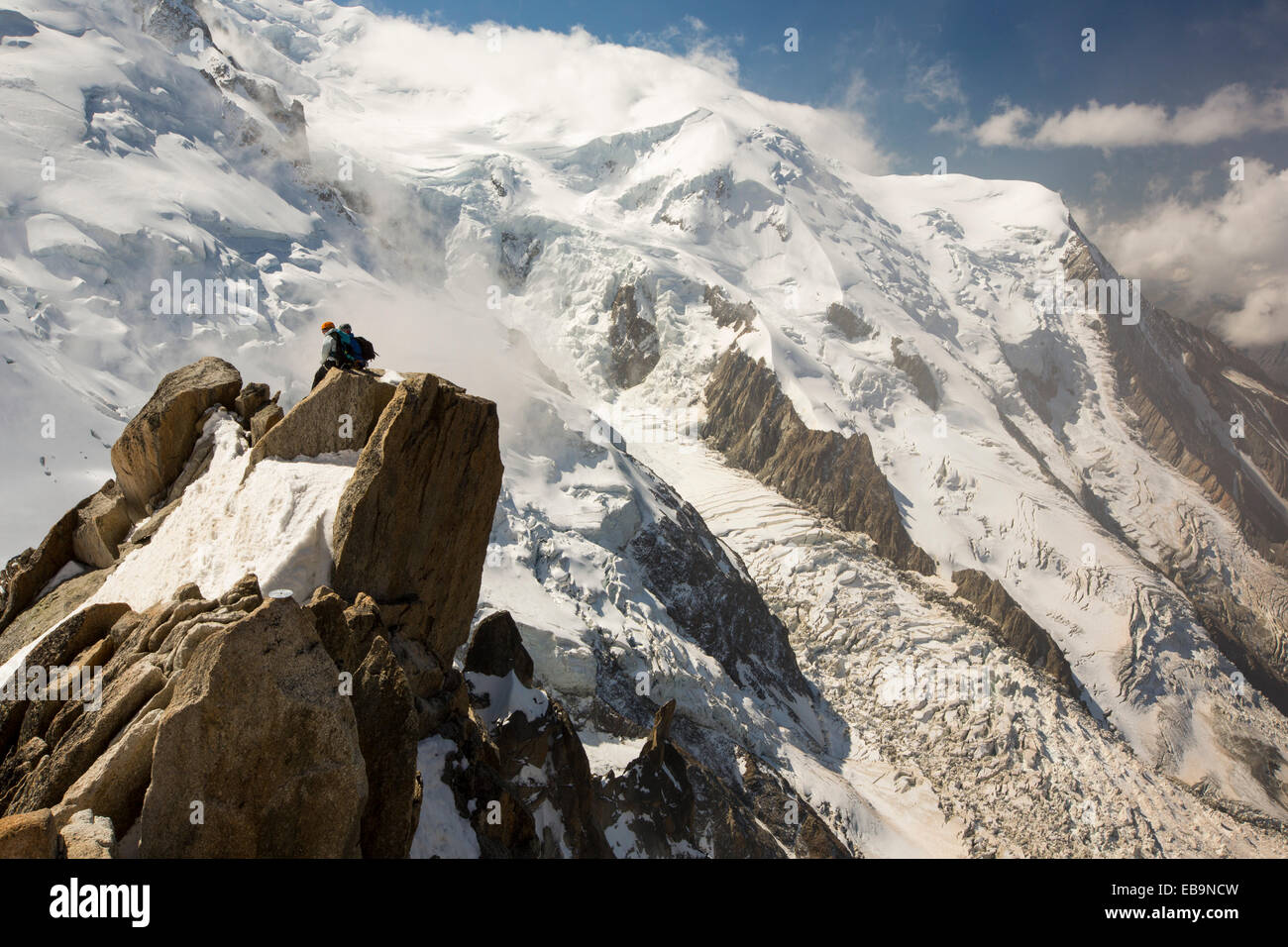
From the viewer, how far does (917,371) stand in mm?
166375

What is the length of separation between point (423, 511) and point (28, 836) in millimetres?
9920

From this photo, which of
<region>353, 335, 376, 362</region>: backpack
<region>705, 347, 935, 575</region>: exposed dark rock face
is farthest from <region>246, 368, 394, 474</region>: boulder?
<region>705, 347, 935, 575</region>: exposed dark rock face

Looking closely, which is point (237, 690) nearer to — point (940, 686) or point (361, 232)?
point (940, 686)

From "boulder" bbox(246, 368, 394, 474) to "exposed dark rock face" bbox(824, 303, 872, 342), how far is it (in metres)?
169

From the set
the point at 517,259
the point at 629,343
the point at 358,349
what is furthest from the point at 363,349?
the point at 517,259

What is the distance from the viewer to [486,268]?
588 feet

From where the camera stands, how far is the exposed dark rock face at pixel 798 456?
132m

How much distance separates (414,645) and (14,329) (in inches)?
3153

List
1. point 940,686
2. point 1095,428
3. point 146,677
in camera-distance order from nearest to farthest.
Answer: point 146,677, point 940,686, point 1095,428

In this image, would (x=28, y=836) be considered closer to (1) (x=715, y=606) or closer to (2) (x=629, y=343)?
(1) (x=715, y=606)

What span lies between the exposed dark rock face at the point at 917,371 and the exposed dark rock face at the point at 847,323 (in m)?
7.43

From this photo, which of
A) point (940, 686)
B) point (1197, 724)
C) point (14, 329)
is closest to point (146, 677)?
point (14, 329)

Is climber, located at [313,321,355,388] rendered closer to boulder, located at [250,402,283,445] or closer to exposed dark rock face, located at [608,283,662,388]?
boulder, located at [250,402,283,445]
